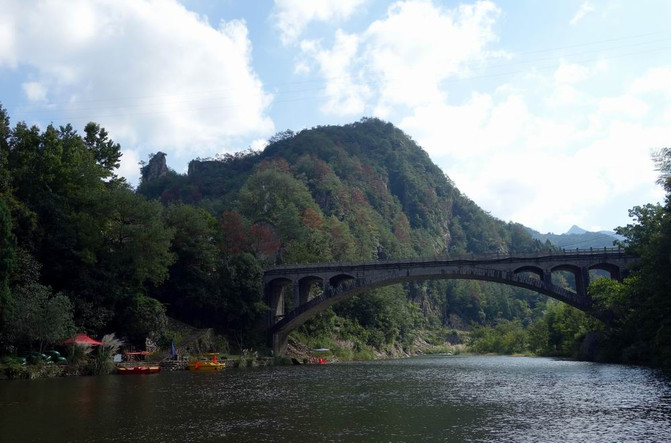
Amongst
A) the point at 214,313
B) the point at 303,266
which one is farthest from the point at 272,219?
the point at 214,313

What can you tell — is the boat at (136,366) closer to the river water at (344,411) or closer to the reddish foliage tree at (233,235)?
the river water at (344,411)

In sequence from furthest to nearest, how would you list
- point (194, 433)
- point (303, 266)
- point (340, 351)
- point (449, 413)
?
1. point (340, 351)
2. point (303, 266)
3. point (449, 413)
4. point (194, 433)

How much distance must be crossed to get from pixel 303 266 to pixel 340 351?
15.0m

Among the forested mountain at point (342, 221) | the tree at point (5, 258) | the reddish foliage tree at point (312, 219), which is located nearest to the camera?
the tree at point (5, 258)

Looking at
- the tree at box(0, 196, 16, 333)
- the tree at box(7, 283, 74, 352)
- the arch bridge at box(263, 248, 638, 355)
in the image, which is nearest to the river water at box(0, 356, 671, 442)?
the tree at box(7, 283, 74, 352)

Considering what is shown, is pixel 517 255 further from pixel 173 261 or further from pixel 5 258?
pixel 5 258

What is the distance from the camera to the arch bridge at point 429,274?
56.4m

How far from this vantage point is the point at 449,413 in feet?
67.5

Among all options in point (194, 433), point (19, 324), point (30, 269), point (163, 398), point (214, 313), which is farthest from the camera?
point (214, 313)

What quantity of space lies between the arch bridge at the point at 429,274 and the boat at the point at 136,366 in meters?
20.5

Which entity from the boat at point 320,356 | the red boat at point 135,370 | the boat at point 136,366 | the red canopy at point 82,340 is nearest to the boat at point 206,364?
the boat at point 136,366

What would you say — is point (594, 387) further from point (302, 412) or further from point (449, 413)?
point (302, 412)

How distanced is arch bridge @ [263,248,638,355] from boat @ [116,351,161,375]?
67.3ft

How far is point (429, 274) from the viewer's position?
62000mm
